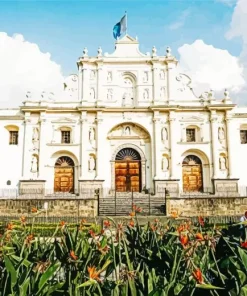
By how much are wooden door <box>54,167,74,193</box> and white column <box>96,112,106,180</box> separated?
2.31 m

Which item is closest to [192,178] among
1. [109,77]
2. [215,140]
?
[215,140]

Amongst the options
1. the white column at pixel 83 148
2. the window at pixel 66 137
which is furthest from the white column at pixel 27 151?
the white column at pixel 83 148

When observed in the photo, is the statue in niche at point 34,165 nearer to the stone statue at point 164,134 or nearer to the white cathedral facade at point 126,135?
the white cathedral facade at point 126,135

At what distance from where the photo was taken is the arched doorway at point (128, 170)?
92.0ft

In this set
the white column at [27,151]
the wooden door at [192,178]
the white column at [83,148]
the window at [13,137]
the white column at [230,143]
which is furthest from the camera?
the window at [13,137]

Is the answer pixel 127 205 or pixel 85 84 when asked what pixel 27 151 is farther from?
pixel 127 205

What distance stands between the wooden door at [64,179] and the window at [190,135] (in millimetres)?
10041

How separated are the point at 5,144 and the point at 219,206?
17.4 meters

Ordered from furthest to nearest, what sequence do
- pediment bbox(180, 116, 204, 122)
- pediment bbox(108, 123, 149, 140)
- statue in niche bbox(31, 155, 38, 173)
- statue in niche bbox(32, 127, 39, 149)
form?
pediment bbox(108, 123, 149, 140)
pediment bbox(180, 116, 204, 122)
statue in niche bbox(32, 127, 39, 149)
statue in niche bbox(31, 155, 38, 173)

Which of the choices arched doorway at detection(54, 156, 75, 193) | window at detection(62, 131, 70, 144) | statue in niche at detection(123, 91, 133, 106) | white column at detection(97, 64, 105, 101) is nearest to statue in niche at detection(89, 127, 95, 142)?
window at detection(62, 131, 70, 144)

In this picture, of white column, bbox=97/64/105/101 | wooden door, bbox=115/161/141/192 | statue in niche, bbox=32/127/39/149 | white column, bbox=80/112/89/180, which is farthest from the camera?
white column, bbox=97/64/105/101

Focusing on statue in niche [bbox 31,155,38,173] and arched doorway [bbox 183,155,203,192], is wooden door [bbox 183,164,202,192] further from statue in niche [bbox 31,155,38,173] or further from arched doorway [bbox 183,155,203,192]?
statue in niche [bbox 31,155,38,173]

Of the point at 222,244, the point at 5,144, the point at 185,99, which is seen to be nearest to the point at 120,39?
the point at 185,99

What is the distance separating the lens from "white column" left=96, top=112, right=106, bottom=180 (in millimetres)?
27391
